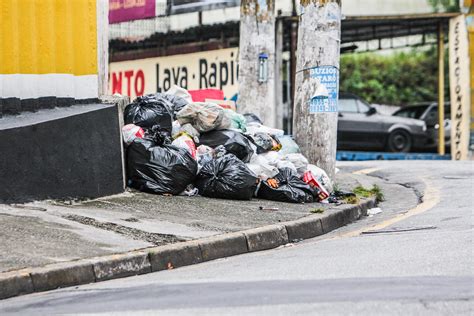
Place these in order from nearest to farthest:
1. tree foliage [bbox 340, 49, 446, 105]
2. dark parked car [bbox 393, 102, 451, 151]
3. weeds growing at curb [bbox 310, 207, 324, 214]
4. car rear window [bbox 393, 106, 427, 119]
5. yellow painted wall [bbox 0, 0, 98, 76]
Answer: yellow painted wall [bbox 0, 0, 98, 76] < weeds growing at curb [bbox 310, 207, 324, 214] < dark parked car [bbox 393, 102, 451, 151] < car rear window [bbox 393, 106, 427, 119] < tree foliage [bbox 340, 49, 446, 105]

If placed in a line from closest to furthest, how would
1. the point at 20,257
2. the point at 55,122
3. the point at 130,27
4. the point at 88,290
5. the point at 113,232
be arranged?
the point at 88,290, the point at 20,257, the point at 113,232, the point at 55,122, the point at 130,27

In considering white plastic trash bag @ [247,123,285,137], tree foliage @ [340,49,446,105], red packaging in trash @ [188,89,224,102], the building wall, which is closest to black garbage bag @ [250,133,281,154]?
white plastic trash bag @ [247,123,285,137]

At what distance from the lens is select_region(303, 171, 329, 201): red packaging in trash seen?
12.0 metres

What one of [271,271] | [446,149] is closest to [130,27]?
[446,149]

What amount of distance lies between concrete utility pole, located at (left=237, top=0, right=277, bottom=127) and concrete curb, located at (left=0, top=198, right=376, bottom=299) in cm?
488

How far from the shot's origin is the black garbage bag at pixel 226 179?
37.0ft

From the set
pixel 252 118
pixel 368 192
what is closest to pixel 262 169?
pixel 368 192

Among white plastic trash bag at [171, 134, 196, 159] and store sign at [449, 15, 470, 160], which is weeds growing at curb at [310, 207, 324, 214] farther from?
store sign at [449, 15, 470, 160]

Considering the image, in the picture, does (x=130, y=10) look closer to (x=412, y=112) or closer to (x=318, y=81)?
(x=412, y=112)

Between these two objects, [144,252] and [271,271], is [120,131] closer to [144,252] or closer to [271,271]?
[144,252]

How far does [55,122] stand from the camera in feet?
33.0

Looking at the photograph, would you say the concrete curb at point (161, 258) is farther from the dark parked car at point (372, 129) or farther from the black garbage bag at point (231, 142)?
the dark parked car at point (372, 129)

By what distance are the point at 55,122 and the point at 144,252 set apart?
2717 mm

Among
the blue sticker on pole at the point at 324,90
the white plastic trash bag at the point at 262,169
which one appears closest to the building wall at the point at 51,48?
the white plastic trash bag at the point at 262,169
